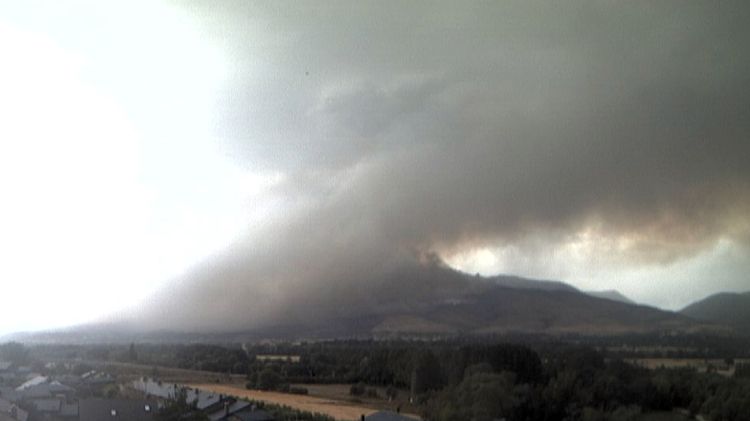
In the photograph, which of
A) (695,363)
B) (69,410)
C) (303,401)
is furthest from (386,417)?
(69,410)

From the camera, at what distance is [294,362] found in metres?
13.2

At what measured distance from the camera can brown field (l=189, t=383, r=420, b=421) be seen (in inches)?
403

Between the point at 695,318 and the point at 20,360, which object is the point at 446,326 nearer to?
the point at 695,318

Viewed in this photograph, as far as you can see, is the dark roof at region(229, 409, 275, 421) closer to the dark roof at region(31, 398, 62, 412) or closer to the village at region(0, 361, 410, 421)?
the village at region(0, 361, 410, 421)

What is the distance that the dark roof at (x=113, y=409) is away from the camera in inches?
415

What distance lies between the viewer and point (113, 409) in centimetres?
1105

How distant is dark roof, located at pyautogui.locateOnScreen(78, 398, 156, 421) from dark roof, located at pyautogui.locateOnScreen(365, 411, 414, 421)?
3.36 m

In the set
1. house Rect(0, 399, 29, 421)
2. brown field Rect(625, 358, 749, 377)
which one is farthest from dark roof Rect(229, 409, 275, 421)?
brown field Rect(625, 358, 749, 377)

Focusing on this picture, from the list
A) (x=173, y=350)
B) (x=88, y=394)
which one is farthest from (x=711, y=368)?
(x=173, y=350)

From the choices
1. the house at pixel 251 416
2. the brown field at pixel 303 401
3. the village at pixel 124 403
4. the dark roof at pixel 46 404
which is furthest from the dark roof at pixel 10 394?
the house at pixel 251 416

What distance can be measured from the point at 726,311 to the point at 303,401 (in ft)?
21.1

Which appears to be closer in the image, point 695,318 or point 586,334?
point 695,318

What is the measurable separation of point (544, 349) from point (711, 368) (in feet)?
7.30

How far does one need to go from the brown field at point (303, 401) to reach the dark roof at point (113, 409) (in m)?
1.70
